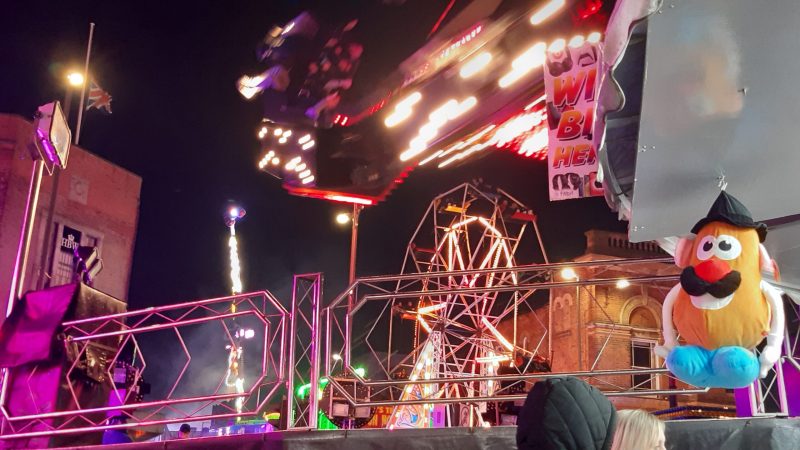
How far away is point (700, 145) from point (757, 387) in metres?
2.54

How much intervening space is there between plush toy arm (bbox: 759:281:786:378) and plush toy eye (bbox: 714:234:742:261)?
0.89 feet

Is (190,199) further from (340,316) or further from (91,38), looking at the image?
(340,316)

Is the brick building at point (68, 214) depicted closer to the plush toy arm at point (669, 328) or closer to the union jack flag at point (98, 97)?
the union jack flag at point (98, 97)

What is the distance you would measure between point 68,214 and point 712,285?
2083 cm

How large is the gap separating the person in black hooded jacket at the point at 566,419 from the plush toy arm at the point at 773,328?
1171 millimetres

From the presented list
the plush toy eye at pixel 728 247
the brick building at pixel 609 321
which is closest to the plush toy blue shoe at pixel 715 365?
the plush toy eye at pixel 728 247

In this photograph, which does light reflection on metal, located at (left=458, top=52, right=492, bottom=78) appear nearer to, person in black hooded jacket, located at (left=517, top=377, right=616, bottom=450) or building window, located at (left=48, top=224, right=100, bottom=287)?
person in black hooded jacket, located at (left=517, top=377, right=616, bottom=450)

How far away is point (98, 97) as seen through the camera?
2252 cm

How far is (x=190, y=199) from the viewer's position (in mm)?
30656

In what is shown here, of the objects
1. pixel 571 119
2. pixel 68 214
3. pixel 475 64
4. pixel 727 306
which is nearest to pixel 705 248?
pixel 727 306

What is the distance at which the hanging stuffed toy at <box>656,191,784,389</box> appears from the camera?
4.01m

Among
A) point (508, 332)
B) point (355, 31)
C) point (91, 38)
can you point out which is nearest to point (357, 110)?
point (355, 31)

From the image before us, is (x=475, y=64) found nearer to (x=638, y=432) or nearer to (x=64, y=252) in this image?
(x=638, y=432)

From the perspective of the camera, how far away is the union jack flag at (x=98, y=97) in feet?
72.5
